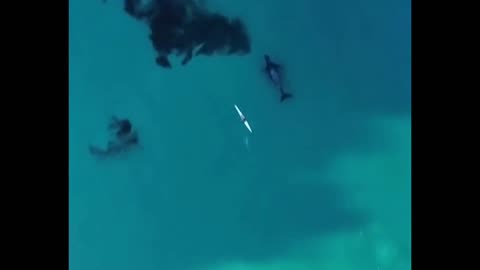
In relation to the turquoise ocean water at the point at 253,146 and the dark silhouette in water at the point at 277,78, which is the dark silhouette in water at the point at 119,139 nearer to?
the turquoise ocean water at the point at 253,146

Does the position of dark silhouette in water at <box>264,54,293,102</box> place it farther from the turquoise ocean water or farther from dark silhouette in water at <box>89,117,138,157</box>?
dark silhouette in water at <box>89,117,138,157</box>

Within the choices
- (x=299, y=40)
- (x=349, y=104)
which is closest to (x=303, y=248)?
(x=349, y=104)

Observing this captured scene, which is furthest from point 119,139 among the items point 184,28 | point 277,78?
point 277,78

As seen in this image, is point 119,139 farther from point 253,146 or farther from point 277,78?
point 277,78

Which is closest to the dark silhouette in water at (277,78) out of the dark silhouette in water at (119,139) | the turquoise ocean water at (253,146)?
the turquoise ocean water at (253,146)

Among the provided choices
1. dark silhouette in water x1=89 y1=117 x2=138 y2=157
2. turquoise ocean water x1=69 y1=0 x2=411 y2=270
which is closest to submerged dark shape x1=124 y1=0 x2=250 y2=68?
turquoise ocean water x1=69 y1=0 x2=411 y2=270
